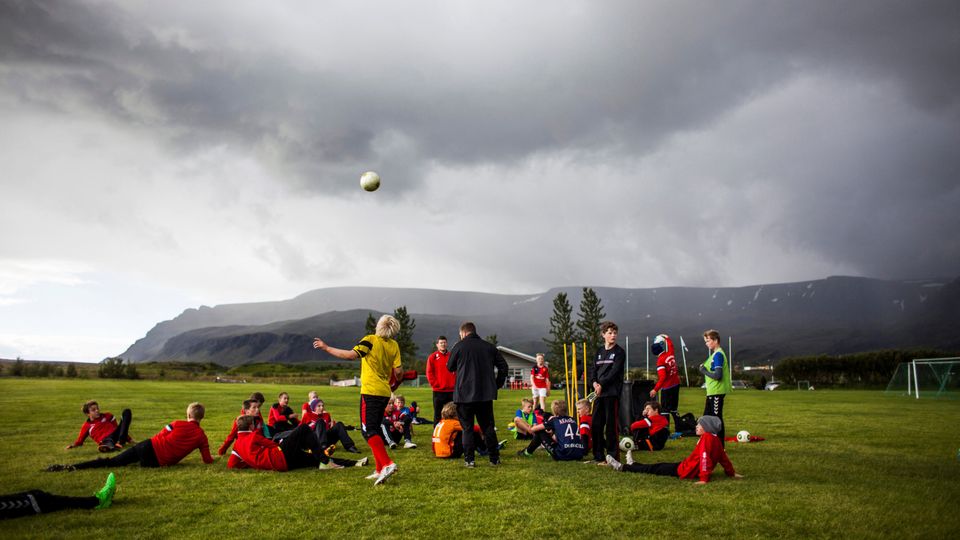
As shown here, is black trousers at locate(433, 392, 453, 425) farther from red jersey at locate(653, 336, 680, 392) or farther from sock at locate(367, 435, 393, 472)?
sock at locate(367, 435, 393, 472)

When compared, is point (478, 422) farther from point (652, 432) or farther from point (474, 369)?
point (652, 432)

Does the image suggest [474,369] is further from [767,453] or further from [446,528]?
[767,453]

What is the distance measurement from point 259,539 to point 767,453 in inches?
366

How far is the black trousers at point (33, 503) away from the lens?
5977mm

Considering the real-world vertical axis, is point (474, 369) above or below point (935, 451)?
above

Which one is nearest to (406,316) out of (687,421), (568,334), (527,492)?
(568,334)

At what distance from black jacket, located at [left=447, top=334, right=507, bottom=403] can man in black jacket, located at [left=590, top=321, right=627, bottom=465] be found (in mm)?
1618

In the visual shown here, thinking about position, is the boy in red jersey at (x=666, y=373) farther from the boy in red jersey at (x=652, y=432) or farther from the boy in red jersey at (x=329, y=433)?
the boy in red jersey at (x=329, y=433)

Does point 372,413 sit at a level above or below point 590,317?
below

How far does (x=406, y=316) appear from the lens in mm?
98750

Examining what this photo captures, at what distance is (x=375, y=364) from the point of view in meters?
8.48

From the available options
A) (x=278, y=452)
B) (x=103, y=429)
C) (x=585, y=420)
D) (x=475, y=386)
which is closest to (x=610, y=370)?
(x=585, y=420)

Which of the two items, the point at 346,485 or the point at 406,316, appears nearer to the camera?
the point at 346,485

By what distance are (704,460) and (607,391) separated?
208 cm
